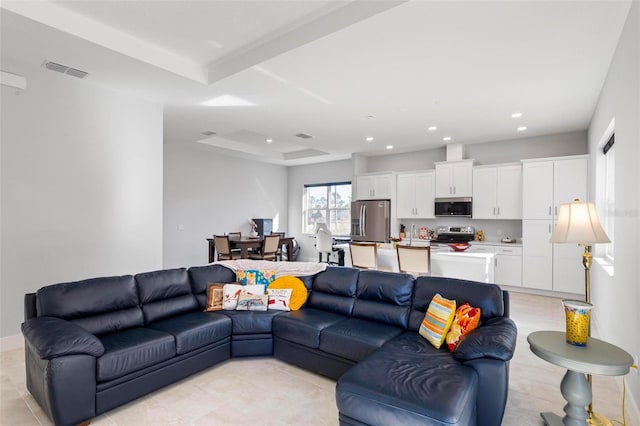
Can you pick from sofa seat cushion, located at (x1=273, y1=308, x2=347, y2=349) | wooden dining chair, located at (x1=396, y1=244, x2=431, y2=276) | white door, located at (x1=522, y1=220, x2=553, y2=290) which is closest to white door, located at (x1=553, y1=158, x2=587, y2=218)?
white door, located at (x1=522, y1=220, x2=553, y2=290)

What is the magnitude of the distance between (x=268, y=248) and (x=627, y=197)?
17.8 ft

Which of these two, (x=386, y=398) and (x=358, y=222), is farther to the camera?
(x=358, y=222)

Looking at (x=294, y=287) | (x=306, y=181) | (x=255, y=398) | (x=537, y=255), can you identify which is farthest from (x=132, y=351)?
(x=306, y=181)

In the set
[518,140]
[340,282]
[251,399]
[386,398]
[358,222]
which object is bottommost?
[251,399]

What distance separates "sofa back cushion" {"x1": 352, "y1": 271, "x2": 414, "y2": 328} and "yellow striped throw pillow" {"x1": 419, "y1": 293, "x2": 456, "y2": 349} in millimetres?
297

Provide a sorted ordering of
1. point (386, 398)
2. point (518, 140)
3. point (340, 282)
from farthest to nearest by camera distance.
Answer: point (518, 140) → point (340, 282) → point (386, 398)

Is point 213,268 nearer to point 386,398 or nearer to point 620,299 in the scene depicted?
point 386,398

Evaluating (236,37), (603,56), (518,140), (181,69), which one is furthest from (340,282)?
(518,140)

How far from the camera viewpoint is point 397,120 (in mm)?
5359

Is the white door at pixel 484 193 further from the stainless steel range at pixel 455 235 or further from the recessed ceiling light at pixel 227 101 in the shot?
the recessed ceiling light at pixel 227 101

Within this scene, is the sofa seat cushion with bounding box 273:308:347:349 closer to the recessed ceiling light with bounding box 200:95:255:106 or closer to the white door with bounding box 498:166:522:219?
the recessed ceiling light with bounding box 200:95:255:106

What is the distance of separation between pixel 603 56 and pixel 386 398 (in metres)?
3.76

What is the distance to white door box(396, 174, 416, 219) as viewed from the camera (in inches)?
295

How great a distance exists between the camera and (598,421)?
220 centimetres
